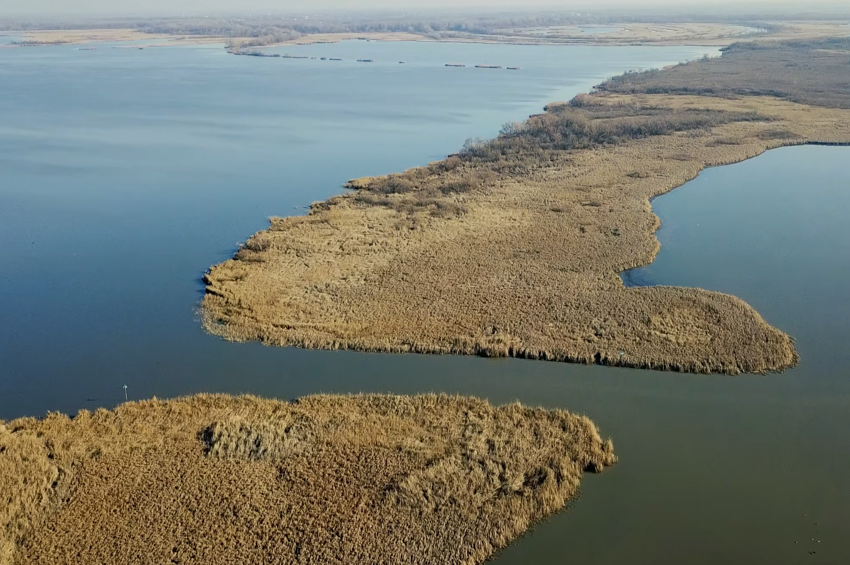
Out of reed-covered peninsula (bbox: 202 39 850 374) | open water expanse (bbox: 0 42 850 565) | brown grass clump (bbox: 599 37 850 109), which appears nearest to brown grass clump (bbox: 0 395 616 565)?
open water expanse (bbox: 0 42 850 565)

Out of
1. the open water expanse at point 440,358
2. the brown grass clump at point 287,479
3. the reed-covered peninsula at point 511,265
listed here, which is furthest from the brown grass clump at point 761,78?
the brown grass clump at point 287,479

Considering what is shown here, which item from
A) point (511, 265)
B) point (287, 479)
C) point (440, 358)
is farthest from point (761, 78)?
point (287, 479)

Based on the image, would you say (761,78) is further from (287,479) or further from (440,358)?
(287,479)

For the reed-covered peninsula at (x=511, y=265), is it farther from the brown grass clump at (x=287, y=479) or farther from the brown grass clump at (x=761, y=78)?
the brown grass clump at (x=761, y=78)

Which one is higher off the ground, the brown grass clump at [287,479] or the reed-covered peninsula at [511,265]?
the reed-covered peninsula at [511,265]

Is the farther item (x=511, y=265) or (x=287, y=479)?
(x=511, y=265)

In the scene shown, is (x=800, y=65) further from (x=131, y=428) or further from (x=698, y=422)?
(x=131, y=428)

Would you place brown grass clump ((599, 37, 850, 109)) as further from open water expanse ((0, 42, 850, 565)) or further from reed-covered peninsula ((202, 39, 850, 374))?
open water expanse ((0, 42, 850, 565))
